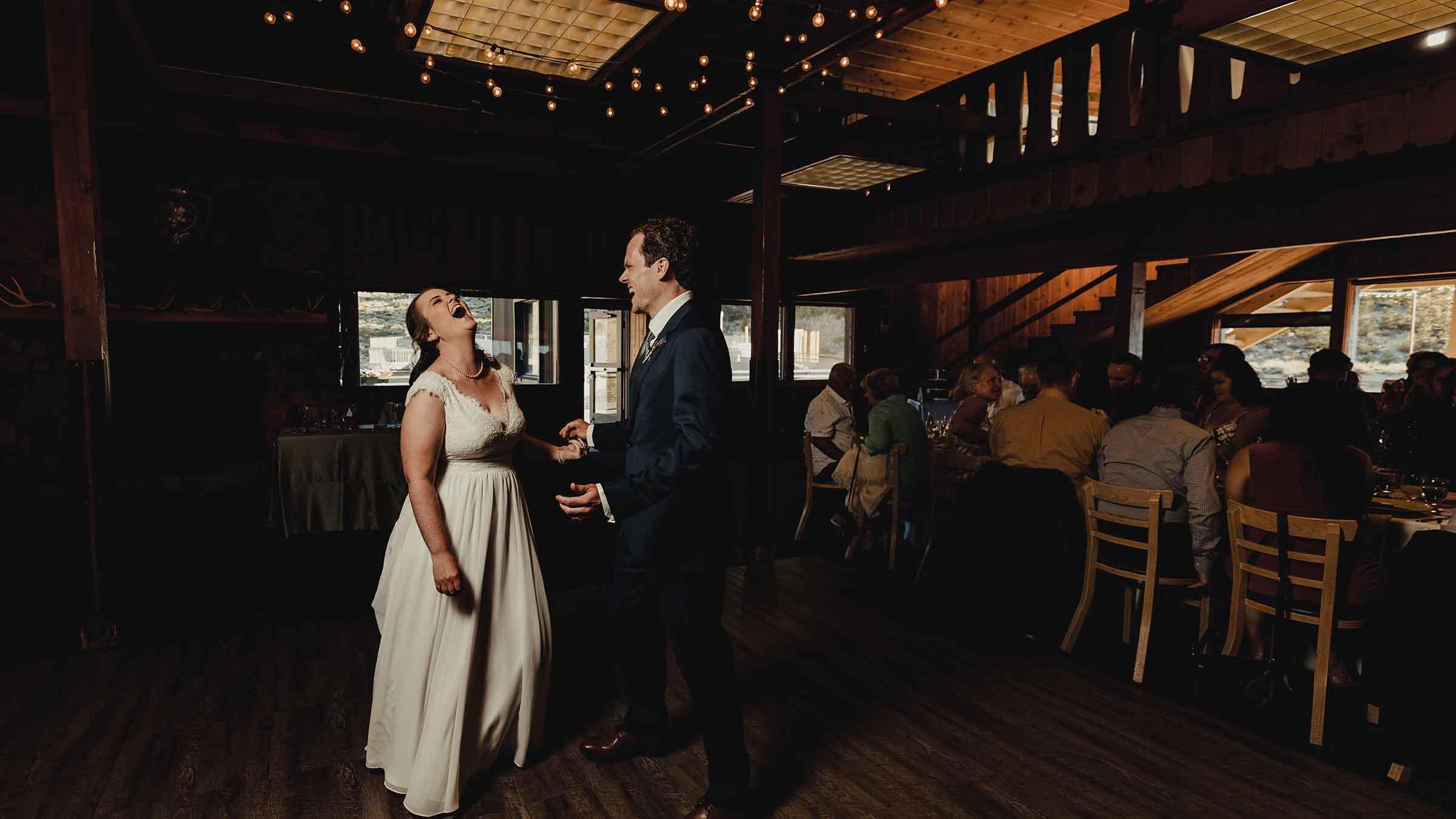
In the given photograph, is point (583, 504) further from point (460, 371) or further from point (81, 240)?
point (81, 240)

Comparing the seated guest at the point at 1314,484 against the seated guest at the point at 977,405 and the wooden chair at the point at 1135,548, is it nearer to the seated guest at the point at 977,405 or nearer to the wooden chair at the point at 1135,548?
the wooden chair at the point at 1135,548

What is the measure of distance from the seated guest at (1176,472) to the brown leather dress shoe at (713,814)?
237 cm

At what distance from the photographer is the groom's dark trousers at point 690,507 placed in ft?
7.09

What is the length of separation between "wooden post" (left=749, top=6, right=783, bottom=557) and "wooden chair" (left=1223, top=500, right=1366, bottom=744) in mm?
2758

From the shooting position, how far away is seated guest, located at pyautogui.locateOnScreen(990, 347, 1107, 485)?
4.11m

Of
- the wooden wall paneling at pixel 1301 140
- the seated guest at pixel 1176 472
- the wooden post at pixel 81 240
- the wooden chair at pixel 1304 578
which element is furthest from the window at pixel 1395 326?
the wooden post at pixel 81 240

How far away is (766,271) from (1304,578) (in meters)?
3.39

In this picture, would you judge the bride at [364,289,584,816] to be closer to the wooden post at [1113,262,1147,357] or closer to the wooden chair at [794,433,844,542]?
the wooden chair at [794,433,844,542]

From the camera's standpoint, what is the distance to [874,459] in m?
5.12

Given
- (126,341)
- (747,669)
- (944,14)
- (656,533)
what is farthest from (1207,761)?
(126,341)

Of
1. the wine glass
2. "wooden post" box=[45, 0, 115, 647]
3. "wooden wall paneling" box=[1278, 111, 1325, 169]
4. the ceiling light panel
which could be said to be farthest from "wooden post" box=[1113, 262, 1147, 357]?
"wooden post" box=[45, 0, 115, 647]

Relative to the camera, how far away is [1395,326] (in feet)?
30.1

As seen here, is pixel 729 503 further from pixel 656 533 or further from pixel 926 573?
pixel 926 573

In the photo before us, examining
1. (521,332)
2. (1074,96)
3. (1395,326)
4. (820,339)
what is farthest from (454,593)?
(1395,326)
